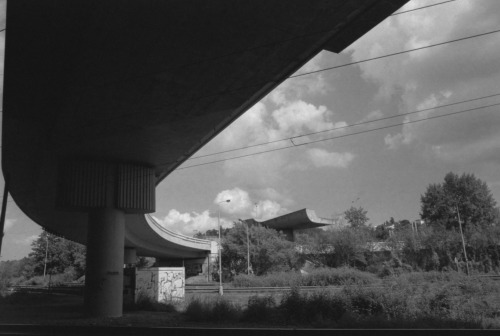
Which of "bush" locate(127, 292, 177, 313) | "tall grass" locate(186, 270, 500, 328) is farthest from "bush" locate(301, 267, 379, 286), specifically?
"tall grass" locate(186, 270, 500, 328)

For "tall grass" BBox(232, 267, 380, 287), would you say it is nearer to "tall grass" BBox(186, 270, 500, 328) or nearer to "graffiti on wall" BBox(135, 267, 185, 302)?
"graffiti on wall" BBox(135, 267, 185, 302)

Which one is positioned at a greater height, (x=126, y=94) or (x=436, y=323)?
(x=126, y=94)

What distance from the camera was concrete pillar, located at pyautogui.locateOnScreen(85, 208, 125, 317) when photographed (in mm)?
18953

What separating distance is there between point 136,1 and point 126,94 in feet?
16.4

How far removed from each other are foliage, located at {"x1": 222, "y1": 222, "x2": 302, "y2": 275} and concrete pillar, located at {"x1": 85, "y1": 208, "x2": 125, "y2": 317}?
133 ft

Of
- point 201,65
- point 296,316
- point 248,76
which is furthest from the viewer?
point 296,316

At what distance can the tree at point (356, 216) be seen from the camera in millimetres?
75350

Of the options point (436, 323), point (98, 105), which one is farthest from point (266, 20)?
point (436, 323)

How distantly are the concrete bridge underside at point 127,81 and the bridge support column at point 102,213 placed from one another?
0.05 m

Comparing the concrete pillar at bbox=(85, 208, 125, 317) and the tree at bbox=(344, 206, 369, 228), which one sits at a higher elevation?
the tree at bbox=(344, 206, 369, 228)

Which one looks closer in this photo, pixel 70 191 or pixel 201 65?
pixel 201 65

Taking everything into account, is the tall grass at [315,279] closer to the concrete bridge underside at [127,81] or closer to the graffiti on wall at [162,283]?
the graffiti on wall at [162,283]

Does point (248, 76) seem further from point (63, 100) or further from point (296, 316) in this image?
point (296, 316)

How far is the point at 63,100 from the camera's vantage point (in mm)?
13781
